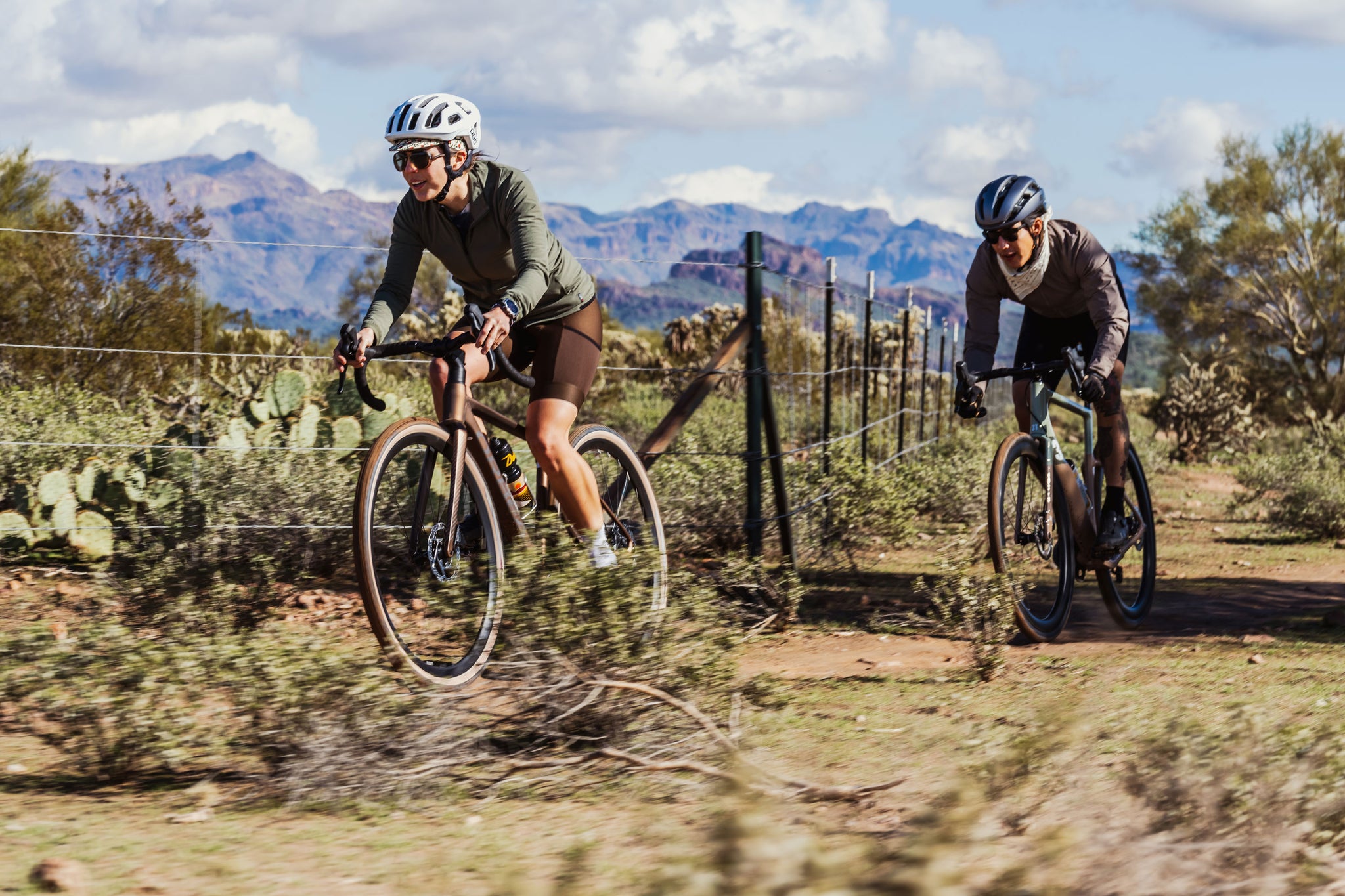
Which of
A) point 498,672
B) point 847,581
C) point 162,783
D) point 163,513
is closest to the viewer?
point 162,783

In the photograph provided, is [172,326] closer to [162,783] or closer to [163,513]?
[163,513]

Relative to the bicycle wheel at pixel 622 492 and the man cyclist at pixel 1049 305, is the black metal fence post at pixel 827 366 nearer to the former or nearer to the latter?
the man cyclist at pixel 1049 305

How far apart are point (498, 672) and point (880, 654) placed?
1.92 metres

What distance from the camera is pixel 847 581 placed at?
272 inches

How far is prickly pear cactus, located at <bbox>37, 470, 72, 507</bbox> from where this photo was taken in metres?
6.34

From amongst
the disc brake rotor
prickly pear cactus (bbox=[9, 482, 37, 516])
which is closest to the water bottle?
the disc brake rotor

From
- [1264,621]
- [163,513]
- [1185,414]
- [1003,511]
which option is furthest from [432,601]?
[1185,414]

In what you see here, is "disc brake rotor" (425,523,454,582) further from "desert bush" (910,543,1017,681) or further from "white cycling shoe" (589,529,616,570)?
"desert bush" (910,543,1017,681)

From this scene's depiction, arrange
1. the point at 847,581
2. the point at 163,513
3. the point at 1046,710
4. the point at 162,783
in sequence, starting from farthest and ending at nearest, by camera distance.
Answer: the point at 847,581 < the point at 163,513 < the point at 162,783 < the point at 1046,710

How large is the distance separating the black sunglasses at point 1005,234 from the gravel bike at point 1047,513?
1.63 ft

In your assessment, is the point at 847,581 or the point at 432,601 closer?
the point at 432,601

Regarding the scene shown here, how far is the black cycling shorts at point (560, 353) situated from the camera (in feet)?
14.9

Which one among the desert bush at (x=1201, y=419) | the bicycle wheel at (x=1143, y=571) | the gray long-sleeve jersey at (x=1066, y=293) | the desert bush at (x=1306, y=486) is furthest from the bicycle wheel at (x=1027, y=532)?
the desert bush at (x=1201, y=419)

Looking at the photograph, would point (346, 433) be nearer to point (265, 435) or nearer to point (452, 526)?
point (265, 435)
